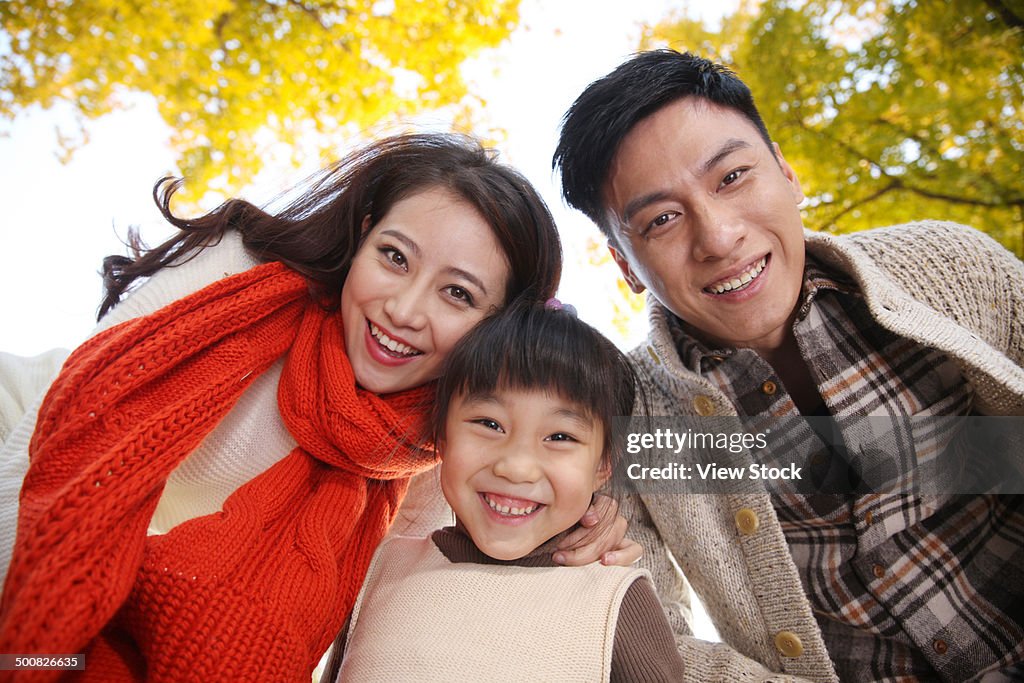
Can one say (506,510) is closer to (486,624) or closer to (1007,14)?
(486,624)

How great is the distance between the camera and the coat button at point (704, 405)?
1.71 metres

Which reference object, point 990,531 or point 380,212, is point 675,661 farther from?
point 380,212

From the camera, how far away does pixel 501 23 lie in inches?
115

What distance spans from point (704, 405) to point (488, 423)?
643 millimetres

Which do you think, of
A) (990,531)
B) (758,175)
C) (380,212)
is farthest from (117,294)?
(990,531)

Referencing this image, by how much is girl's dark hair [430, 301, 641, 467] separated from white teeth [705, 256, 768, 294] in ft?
1.05

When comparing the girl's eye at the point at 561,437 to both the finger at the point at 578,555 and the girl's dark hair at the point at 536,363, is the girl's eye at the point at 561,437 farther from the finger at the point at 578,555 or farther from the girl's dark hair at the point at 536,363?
the finger at the point at 578,555

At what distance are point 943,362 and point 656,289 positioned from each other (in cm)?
75

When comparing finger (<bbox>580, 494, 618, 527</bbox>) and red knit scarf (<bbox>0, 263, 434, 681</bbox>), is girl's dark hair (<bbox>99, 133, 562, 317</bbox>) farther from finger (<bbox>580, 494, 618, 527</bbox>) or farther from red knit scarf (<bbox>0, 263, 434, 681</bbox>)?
finger (<bbox>580, 494, 618, 527</bbox>)

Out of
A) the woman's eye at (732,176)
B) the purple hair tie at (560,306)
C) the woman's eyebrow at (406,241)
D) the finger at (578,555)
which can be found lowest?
the finger at (578,555)

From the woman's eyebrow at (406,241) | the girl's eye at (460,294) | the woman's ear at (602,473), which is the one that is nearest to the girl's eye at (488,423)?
the woman's ear at (602,473)

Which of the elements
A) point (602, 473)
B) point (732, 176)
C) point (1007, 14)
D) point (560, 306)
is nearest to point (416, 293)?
point (560, 306)

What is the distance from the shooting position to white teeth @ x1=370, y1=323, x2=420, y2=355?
1.66 metres

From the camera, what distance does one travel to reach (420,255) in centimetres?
166
